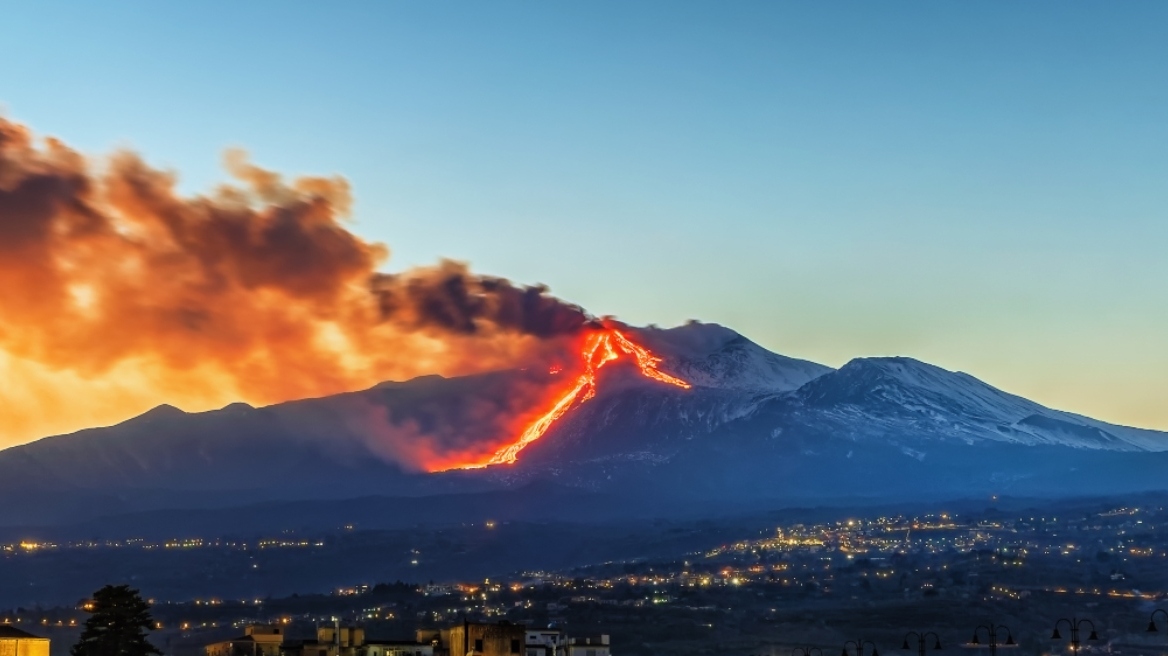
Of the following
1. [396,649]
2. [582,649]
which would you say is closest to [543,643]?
[396,649]

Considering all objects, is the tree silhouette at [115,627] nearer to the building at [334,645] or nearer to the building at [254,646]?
the building at [334,645]

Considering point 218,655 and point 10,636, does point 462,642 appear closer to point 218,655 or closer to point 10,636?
point 10,636

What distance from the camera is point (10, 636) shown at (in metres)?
139

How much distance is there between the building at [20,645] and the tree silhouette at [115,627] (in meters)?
3.86

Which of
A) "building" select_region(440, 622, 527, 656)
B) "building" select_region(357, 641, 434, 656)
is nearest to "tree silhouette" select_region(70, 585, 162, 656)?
"building" select_region(440, 622, 527, 656)

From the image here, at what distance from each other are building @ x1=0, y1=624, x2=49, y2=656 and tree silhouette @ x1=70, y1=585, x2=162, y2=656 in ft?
12.7

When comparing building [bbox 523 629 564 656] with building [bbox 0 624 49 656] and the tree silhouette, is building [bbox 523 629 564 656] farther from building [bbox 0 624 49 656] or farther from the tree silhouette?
building [bbox 0 624 49 656]

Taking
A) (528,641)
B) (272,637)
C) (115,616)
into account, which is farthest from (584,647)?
(115,616)

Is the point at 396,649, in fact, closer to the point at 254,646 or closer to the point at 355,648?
the point at 355,648

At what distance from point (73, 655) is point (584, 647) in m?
50.2

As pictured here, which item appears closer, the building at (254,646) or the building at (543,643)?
the building at (543,643)

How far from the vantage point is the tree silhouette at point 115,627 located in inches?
5276

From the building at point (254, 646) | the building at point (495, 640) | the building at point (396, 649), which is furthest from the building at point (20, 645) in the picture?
the building at point (254, 646)

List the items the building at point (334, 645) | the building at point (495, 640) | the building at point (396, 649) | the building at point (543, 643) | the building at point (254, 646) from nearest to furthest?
the building at point (495, 640) < the building at point (543, 643) < the building at point (396, 649) < the building at point (334, 645) < the building at point (254, 646)
